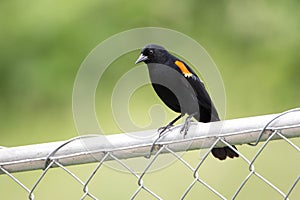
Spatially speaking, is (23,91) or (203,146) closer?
(203,146)

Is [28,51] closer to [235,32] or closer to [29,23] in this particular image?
[29,23]

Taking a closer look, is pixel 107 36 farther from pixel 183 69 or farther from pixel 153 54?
pixel 183 69

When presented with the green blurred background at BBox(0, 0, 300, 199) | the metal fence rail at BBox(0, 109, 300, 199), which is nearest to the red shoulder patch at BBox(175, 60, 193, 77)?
the metal fence rail at BBox(0, 109, 300, 199)

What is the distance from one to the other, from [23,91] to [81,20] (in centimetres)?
97

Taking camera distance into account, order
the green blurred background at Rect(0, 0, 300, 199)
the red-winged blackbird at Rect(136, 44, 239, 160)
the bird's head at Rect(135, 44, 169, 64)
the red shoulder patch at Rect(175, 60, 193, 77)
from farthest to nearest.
Answer: the green blurred background at Rect(0, 0, 300, 199) → the bird's head at Rect(135, 44, 169, 64) → the red shoulder patch at Rect(175, 60, 193, 77) → the red-winged blackbird at Rect(136, 44, 239, 160)

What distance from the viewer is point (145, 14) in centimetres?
695

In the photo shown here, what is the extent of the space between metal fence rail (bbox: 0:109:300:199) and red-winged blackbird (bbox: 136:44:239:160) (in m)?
0.71

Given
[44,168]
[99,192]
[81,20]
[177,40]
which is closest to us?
[44,168]

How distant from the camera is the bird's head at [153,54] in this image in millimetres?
2562

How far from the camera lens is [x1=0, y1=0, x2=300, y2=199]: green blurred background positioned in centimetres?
585

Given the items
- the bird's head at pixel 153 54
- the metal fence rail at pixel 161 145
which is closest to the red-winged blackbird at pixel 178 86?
the bird's head at pixel 153 54

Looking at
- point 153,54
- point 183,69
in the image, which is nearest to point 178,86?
point 183,69

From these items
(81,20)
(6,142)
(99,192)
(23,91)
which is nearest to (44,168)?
(99,192)

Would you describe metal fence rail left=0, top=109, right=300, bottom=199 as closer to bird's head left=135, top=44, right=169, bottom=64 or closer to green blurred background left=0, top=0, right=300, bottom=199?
bird's head left=135, top=44, right=169, bottom=64
